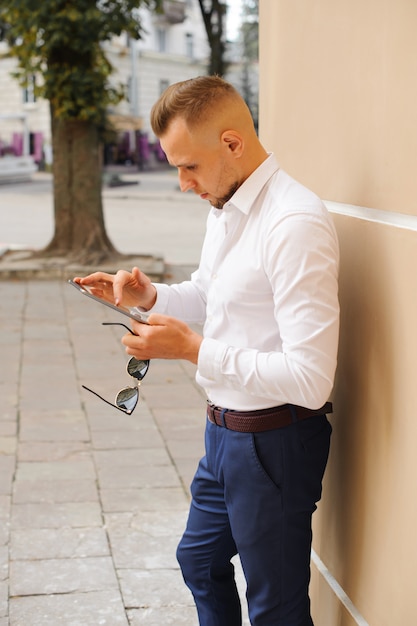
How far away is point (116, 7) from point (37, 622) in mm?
8901

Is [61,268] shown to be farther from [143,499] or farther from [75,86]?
[143,499]

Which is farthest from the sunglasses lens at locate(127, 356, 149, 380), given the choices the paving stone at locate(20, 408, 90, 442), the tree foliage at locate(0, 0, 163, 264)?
the tree foliage at locate(0, 0, 163, 264)

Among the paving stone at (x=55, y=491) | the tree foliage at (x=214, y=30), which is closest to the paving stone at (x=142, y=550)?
the paving stone at (x=55, y=491)

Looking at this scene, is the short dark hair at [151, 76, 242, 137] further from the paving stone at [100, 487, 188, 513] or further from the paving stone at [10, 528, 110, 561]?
the paving stone at [100, 487, 188, 513]

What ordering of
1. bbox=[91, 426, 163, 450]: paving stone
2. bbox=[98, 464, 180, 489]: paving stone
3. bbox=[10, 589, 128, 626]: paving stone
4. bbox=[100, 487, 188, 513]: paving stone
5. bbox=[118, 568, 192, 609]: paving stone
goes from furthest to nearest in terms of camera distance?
bbox=[91, 426, 163, 450]: paving stone
bbox=[98, 464, 180, 489]: paving stone
bbox=[100, 487, 188, 513]: paving stone
bbox=[118, 568, 192, 609]: paving stone
bbox=[10, 589, 128, 626]: paving stone

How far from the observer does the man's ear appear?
2035 mm

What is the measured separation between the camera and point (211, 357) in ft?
6.58

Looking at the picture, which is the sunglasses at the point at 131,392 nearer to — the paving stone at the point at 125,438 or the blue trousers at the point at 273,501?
the blue trousers at the point at 273,501

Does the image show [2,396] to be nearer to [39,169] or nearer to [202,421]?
[202,421]

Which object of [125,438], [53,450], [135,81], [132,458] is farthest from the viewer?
[135,81]

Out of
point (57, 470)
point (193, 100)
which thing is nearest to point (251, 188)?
point (193, 100)

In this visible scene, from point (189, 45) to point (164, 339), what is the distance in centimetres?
5076

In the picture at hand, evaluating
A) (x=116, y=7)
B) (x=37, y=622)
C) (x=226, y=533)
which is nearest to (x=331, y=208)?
(x=226, y=533)

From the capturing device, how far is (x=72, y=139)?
11.4 meters
